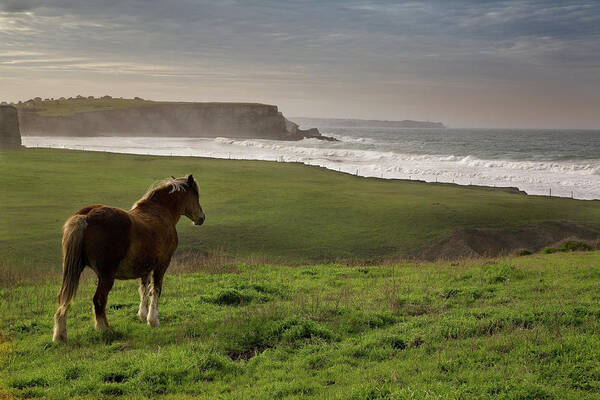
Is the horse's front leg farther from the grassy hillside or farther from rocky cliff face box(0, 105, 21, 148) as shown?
rocky cliff face box(0, 105, 21, 148)

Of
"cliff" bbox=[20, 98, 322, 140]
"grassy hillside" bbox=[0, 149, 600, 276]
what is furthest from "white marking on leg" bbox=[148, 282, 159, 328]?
"cliff" bbox=[20, 98, 322, 140]

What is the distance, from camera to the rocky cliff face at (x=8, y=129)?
63.6 metres

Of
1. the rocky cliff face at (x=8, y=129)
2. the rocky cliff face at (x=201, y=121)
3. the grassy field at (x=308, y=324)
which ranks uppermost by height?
the rocky cliff face at (x=201, y=121)

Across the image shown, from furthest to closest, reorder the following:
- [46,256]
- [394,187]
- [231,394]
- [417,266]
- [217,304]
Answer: [394,187], [46,256], [417,266], [217,304], [231,394]

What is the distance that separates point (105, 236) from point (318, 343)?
406 cm

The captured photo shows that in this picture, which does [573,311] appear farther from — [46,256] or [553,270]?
[46,256]

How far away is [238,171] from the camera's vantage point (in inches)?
1700

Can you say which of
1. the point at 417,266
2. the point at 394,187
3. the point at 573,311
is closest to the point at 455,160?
the point at 394,187

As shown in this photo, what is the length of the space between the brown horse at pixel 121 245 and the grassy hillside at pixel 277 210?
817 centimetres

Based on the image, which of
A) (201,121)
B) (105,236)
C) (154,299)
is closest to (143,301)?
(154,299)

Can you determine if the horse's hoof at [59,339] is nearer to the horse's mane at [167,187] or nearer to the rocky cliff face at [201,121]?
the horse's mane at [167,187]

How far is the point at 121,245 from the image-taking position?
8.93 m

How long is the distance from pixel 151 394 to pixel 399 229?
19.5 meters

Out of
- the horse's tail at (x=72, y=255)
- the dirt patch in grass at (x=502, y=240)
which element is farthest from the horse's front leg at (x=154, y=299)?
the dirt patch in grass at (x=502, y=240)
